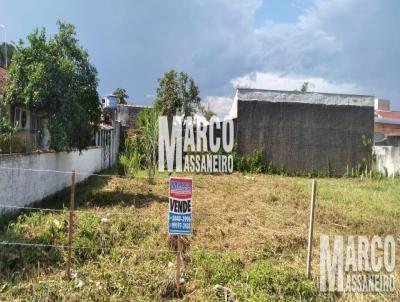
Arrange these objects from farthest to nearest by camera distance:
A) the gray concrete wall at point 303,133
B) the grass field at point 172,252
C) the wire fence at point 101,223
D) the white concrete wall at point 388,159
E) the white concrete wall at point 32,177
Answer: the gray concrete wall at point 303,133
the white concrete wall at point 388,159
the white concrete wall at point 32,177
the wire fence at point 101,223
the grass field at point 172,252

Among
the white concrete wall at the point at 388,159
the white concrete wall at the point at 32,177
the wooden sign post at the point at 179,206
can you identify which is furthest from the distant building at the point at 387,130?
the wooden sign post at the point at 179,206

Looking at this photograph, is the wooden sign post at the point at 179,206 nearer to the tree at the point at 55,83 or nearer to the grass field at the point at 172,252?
the grass field at the point at 172,252

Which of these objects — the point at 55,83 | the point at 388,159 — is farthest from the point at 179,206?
the point at 388,159

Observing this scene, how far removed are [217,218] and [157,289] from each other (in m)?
2.82

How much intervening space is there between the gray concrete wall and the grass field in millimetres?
8053

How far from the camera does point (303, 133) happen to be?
16438 mm

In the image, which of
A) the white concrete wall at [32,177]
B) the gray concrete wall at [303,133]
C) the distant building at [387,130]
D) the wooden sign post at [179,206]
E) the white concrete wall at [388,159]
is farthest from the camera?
the distant building at [387,130]

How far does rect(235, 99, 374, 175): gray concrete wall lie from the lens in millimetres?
16344

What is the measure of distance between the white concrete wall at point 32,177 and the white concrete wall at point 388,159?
11.9m

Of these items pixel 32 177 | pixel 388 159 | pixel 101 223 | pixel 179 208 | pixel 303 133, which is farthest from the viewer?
pixel 303 133

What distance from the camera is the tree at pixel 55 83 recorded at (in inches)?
307

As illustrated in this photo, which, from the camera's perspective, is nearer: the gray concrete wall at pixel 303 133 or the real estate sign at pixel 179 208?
the real estate sign at pixel 179 208

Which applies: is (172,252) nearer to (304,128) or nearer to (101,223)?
(101,223)

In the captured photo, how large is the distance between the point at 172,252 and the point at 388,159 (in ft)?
43.4
